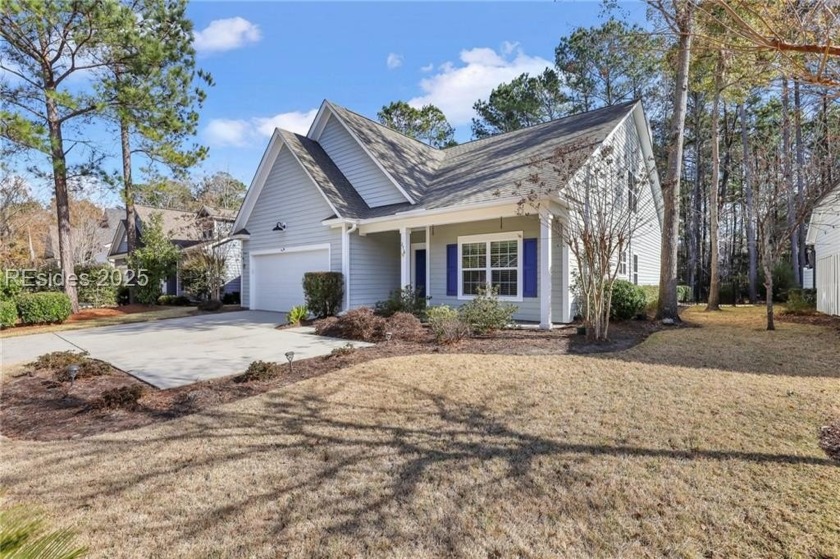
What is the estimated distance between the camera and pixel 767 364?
6043 mm

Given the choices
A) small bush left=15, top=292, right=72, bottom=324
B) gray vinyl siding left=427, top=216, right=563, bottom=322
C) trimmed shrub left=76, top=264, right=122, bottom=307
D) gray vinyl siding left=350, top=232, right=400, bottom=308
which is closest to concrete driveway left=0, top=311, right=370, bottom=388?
small bush left=15, top=292, right=72, bottom=324

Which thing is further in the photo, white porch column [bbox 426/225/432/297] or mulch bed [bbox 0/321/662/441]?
white porch column [bbox 426/225/432/297]

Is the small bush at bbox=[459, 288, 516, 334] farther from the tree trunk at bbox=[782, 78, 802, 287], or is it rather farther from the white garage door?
the white garage door

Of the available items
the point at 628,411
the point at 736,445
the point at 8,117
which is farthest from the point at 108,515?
the point at 8,117

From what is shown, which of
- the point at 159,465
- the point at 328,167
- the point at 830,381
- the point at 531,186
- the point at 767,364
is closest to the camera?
the point at 159,465

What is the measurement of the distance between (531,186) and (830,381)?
6485mm

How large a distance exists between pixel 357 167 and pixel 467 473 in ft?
40.9

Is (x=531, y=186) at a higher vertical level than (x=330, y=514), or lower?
higher

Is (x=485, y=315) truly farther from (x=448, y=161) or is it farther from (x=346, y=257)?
(x=448, y=161)

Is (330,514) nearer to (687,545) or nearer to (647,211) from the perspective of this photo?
(687,545)

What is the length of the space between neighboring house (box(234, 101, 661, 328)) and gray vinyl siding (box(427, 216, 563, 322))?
0.03m

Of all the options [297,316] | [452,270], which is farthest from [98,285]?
[452,270]

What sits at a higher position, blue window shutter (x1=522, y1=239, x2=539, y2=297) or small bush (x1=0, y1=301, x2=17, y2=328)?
blue window shutter (x1=522, y1=239, x2=539, y2=297)

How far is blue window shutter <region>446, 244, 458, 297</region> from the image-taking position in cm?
1212
